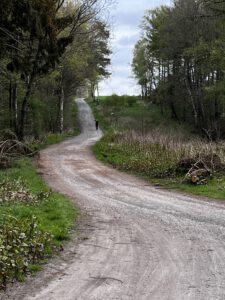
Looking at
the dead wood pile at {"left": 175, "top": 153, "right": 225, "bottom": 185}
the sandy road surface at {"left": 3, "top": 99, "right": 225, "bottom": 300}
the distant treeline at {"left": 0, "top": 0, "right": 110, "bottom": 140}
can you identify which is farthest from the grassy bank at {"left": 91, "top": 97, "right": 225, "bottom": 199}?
the distant treeline at {"left": 0, "top": 0, "right": 110, "bottom": 140}

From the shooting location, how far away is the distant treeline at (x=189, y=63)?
40375 mm

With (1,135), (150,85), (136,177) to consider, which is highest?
(150,85)

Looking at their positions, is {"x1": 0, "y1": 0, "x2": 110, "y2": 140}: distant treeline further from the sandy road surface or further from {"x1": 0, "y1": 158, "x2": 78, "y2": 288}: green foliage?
the sandy road surface

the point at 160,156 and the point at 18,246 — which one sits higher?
the point at 18,246

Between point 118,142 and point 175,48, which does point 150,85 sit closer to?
point 175,48

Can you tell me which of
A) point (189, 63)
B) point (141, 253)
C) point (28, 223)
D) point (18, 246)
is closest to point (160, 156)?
point (28, 223)

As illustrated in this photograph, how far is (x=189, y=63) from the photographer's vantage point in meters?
49.5

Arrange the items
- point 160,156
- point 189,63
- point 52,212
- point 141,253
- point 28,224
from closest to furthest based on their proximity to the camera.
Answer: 1. point 141,253
2. point 28,224
3. point 52,212
4. point 160,156
5. point 189,63

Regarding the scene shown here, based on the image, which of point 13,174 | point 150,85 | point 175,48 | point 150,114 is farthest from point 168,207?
point 150,85

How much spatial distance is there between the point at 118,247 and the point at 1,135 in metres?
16.8

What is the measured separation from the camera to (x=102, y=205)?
1362cm

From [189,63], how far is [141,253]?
43.2m

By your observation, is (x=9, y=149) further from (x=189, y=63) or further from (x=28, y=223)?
(x=189, y=63)

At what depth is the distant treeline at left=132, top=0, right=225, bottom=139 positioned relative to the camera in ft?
132
